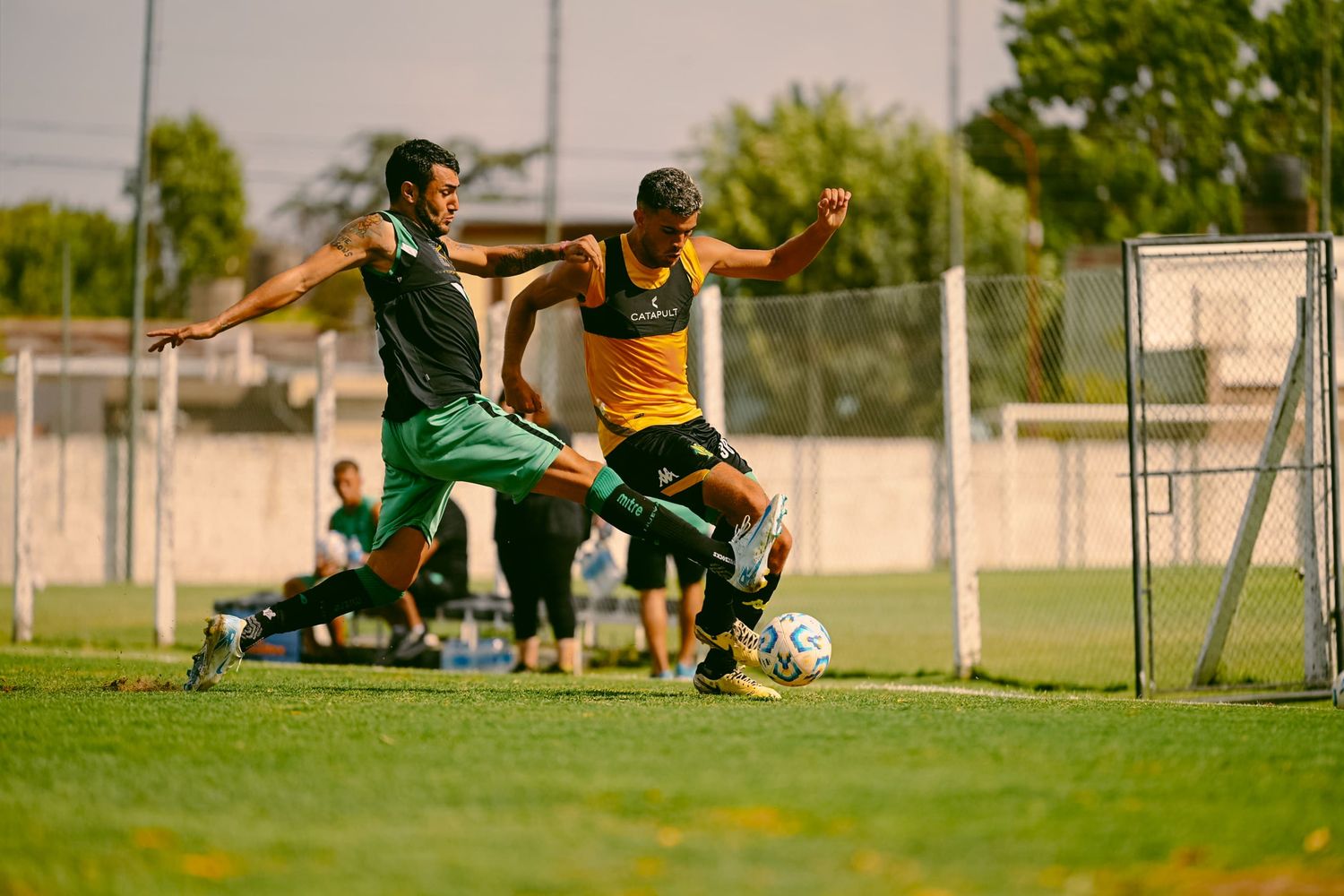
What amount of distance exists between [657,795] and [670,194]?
3.45 m

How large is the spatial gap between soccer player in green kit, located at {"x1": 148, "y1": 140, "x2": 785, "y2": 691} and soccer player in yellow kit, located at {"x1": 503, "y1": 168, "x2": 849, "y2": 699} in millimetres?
327

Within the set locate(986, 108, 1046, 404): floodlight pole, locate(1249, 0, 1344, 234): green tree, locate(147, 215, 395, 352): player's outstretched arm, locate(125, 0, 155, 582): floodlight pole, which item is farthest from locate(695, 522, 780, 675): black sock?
locate(1249, 0, 1344, 234): green tree

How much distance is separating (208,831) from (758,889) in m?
1.48

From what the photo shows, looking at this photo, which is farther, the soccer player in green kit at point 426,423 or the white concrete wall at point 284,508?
the white concrete wall at point 284,508

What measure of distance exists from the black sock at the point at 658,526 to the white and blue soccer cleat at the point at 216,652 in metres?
1.74

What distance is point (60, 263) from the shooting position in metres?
69.0

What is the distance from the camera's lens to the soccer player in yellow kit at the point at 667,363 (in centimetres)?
738

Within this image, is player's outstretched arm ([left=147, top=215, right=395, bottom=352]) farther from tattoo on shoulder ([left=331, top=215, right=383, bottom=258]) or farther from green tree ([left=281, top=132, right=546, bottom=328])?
green tree ([left=281, top=132, right=546, bottom=328])

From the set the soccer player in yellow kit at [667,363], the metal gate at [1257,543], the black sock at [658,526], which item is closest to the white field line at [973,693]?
the metal gate at [1257,543]

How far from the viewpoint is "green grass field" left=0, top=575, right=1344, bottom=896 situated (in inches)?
151

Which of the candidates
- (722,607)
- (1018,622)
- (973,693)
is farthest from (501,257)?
(1018,622)

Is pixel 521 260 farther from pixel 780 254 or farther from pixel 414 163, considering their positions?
pixel 780 254

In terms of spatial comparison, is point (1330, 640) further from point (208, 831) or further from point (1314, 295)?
point (208, 831)

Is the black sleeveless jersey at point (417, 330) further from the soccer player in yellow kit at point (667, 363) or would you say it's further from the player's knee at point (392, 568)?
the player's knee at point (392, 568)
